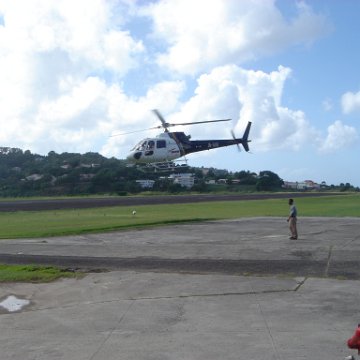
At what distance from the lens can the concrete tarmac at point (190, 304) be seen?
786 cm

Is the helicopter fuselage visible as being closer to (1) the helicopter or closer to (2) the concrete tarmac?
(1) the helicopter

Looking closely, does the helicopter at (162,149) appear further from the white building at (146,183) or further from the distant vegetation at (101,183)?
the white building at (146,183)

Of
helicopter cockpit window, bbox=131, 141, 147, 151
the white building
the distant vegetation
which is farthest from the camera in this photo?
the white building

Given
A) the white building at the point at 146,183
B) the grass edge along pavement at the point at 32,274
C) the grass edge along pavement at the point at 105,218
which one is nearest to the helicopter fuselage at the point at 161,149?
the grass edge along pavement at the point at 105,218

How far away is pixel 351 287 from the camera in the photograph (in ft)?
38.8

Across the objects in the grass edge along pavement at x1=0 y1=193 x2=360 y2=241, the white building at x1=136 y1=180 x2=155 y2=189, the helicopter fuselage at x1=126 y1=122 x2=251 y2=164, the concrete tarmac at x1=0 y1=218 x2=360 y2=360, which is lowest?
the concrete tarmac at x1=0 y1=218 x2=360 y2=360

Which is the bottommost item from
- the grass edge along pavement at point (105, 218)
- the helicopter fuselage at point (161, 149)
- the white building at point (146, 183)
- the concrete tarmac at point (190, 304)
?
the concrete tarmac at point (190, 304)

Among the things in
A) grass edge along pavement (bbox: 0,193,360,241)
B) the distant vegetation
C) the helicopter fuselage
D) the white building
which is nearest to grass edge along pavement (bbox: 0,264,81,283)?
grass edge along pavement (bbox: 0,193,360,241)

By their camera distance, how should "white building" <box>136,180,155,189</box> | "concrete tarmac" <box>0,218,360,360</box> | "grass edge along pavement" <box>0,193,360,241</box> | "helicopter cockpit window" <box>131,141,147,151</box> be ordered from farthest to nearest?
1. "white building" <box>136,180,155,189</box>
2. "helicopter cockpit window" <box>131,141,147,151</box>
3. "grass edge along pavement" <box>0,193,360,241</box>
4. "concrete tarmac" <box>0,218,360,360</box>

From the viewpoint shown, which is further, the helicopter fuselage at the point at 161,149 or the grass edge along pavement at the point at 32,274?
the helicopter fuselage at the point at 161,149

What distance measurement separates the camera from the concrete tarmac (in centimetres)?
786

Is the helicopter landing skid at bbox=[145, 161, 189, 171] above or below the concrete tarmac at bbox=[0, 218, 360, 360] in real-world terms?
above

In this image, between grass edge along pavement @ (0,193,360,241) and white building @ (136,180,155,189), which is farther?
white building @ (136,180,155,189)

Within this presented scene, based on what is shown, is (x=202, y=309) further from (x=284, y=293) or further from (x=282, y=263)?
(x=282, y=263)
